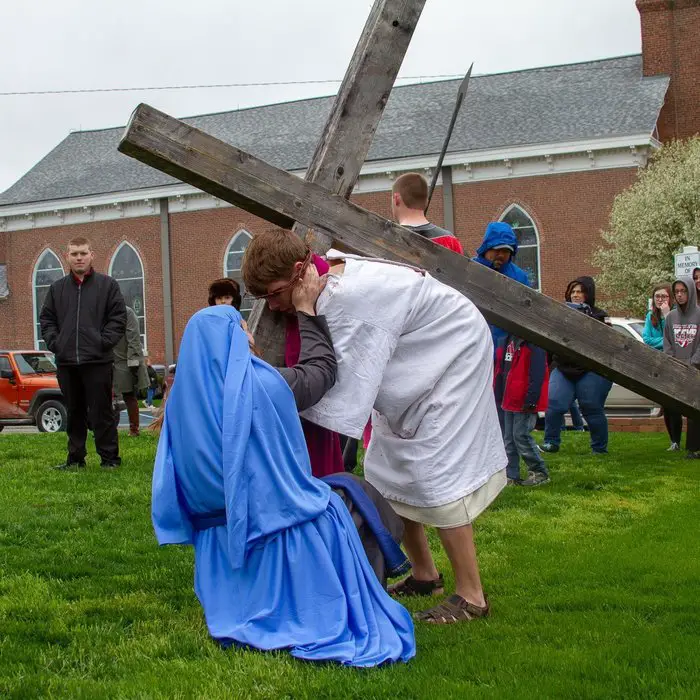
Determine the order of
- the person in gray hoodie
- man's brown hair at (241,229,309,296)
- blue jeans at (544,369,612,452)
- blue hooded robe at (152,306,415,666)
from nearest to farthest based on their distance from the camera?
blue hooded robe at (152,306,415,666)
man's brown hair at (241,229,309,296)
blue jeans at (544,369,612,452)
the person in gray hoodie

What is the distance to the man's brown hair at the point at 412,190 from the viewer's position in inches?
230

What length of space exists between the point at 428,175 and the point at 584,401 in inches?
878

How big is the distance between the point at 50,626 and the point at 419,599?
1.62 metres

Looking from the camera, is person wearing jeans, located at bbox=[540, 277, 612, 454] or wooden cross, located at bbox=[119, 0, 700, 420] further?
person wearing jeans, located at bbox=[540, 277, 612, 454]

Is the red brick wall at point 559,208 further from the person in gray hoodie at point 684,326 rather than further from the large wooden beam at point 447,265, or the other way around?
the large wooden beam at point 447,265

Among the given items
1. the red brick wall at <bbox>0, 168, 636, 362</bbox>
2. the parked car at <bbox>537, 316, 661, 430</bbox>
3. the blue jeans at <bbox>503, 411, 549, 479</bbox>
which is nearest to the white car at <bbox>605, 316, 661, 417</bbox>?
the parked car at <bbox>537, 316, 661, 430</bbox>

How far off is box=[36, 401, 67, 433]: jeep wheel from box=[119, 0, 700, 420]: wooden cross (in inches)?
573

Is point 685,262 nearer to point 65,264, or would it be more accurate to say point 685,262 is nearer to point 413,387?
point 413,387

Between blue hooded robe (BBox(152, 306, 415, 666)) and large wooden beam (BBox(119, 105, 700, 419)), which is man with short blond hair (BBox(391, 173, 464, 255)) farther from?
blue hooded robe (BBox(152, 306, 415, 666))

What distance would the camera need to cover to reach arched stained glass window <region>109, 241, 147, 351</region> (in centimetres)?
3788

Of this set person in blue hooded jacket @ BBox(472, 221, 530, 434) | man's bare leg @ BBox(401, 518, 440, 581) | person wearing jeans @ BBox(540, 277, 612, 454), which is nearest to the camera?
man's bare leg @ BBox(401, 518, 440, 581)

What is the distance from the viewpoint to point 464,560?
4.16 meters

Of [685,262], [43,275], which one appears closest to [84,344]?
[685,262]

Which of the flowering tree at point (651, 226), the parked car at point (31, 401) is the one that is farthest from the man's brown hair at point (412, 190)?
the flowering tree at point (651, 226)
